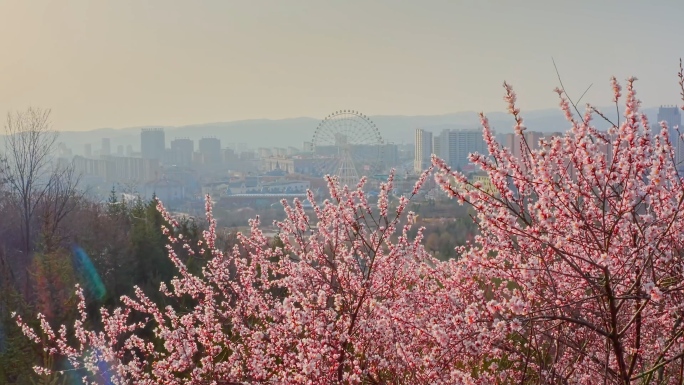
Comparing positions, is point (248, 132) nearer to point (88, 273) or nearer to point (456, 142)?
point (456, 142)

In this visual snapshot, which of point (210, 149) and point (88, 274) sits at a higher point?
point (210, 149)

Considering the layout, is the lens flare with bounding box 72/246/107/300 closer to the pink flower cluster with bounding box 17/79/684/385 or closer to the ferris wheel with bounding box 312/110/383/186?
the pink flower cluster with bounding box 17/79/684/385

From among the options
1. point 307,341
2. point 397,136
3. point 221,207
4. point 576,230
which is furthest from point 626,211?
point 397,136

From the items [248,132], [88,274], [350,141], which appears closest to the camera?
[88,274]

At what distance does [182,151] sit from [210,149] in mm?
2962

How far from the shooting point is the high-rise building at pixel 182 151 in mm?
66062

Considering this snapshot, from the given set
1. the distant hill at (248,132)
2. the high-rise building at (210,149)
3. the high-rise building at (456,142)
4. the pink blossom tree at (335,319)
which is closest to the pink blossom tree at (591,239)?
the pink blossom tree at (335,319)

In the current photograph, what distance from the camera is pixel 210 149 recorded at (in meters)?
69.0

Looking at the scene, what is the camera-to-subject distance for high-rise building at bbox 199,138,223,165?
65750 millimetres

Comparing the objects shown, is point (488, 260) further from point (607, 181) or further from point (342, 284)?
point (342, 284)

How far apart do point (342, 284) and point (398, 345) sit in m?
0.80

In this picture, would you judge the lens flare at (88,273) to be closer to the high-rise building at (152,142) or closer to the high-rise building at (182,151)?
the high-rise building at (182,151)

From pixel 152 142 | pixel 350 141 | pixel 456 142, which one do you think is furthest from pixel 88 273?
pixel 152 142

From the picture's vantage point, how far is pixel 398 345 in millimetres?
3314
